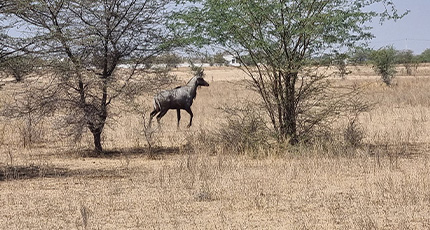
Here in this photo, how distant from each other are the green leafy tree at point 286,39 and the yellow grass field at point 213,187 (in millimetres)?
1140

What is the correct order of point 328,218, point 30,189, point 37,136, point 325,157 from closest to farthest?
point 328,218 < point 30,189 < point 325,157 < point 37,136

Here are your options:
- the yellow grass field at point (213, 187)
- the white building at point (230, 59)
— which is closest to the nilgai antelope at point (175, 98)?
the yellow grass field at point (213, 187)

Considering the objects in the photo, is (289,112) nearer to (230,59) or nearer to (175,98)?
(230,59)

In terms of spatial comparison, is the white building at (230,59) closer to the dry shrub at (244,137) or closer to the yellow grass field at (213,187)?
the dry shrub at (244,137)

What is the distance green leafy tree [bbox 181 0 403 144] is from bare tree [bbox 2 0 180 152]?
1.46 meters

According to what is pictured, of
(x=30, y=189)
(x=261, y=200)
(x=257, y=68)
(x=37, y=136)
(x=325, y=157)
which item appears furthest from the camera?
(x=37, y=136)

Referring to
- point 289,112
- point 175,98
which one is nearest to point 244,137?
point 289,112

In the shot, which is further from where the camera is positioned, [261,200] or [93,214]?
[261,200]

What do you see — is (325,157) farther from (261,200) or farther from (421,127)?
(421,127)

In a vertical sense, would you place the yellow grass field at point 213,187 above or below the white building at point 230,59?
below

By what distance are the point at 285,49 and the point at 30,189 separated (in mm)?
6491

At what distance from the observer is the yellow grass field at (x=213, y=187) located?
27.6 ft

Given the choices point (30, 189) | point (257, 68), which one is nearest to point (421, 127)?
point (257, 68)

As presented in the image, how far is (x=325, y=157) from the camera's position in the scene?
13570 millimetres
